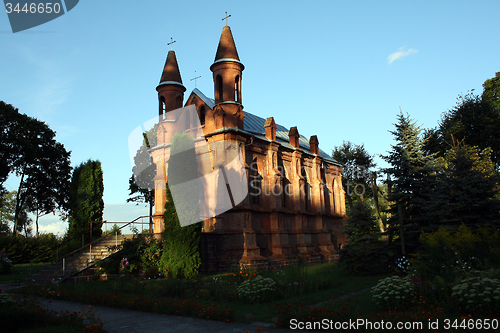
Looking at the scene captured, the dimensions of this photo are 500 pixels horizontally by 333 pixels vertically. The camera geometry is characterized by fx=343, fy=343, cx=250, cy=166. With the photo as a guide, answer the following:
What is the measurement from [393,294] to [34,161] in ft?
122

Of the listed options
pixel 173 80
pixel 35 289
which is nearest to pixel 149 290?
pixel 35 289

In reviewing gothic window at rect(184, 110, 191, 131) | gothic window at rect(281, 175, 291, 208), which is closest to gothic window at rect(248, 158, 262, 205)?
gothic window at rect(281, 175, 291, 208)

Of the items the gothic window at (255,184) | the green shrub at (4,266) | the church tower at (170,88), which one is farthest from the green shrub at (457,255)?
the green shrub at (4,266)

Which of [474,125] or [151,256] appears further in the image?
[474,125]

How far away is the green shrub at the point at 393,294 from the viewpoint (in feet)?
29.9

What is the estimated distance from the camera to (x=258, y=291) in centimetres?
1156

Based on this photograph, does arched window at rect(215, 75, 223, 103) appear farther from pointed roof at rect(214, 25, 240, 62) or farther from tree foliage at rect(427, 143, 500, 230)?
tree foliage at rect(427, 143, 500, 230)

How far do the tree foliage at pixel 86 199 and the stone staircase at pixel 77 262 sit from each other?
4.44m

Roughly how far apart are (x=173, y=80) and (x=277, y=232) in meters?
14.8

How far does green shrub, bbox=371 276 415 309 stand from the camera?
9.12 meters

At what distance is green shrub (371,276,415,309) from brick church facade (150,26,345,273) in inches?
464

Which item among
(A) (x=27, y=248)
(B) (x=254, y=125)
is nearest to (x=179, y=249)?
(B) (x=254, y=125)

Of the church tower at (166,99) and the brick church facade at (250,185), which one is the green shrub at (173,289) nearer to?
the brick church facade at (250,185)

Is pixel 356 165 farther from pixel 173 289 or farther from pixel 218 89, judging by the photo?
pixel 173 289
